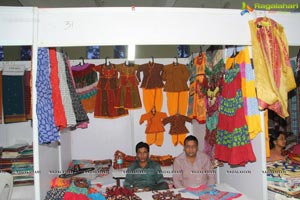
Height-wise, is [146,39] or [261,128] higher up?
[146,39]

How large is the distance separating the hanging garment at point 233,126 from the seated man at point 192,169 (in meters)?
0.66

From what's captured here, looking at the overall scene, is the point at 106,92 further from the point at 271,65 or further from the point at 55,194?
the point at 271,65

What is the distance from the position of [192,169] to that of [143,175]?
65 centimetres

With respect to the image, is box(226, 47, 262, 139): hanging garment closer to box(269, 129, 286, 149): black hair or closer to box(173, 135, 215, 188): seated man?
box(173, 135, 215, 188): seated man

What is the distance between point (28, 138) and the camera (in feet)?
14.0

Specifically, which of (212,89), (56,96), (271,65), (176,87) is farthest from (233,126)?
(176,87)

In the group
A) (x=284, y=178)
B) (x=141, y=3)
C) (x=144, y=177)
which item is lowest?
(x=144, y=177)

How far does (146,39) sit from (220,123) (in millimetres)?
1193

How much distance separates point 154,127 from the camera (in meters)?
4.60

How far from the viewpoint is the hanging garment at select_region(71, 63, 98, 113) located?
443cm

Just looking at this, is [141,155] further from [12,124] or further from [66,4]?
[66,4]

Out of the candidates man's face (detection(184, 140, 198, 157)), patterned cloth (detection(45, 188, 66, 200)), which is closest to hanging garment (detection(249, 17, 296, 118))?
man's face (detection(184, 140, 198, 157))

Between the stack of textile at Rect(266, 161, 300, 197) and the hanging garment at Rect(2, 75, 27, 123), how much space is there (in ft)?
10.7

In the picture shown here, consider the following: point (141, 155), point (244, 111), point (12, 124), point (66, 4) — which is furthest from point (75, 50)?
point (244, 111)
